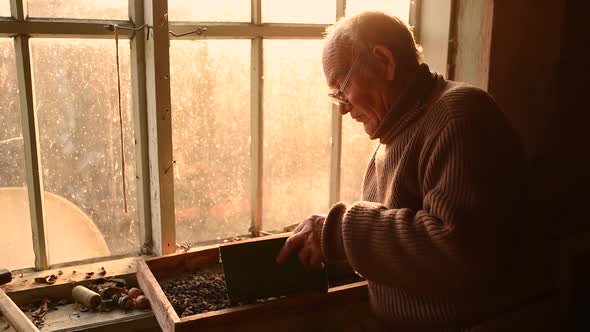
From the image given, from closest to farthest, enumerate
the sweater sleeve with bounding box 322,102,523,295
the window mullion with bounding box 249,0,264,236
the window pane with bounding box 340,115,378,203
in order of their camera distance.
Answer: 1. the sweater sleeve with bounding box 322,102,523,295
2. the window mullion with bounding box 249,0,264,236
3. the window pane with bounding box 340,115,378,203

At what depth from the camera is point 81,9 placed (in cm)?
170

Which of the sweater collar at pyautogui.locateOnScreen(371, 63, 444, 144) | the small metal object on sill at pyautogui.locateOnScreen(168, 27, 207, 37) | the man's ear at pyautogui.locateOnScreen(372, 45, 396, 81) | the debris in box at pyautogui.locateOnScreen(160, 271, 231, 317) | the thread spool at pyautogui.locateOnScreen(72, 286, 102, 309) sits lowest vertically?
the thread spool at pyautogui.locateOnScreen(72, 286, 102, 309)

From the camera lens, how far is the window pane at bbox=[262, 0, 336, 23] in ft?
6.44

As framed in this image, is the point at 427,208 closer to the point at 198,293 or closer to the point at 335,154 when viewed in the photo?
the point at 198,293

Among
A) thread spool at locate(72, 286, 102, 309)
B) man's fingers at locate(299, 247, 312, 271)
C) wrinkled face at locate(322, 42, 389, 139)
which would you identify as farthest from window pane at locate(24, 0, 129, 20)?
man's fingers at locate(299, 247, 312, 271)

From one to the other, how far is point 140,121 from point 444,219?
1.01 m

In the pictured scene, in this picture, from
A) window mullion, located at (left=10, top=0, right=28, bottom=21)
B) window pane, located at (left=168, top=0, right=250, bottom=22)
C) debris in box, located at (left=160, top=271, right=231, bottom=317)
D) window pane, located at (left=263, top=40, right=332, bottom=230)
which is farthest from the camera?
window pane, located at (left=263, top=40, right=332, bottom=230)

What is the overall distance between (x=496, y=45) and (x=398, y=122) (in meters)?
0.67

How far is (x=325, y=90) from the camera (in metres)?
2.16

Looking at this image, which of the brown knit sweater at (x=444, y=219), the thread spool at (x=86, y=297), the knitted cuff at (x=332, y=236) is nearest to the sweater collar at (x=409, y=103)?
the brown knit sweater at (x=444, y=219)

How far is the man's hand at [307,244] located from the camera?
1.42 meters

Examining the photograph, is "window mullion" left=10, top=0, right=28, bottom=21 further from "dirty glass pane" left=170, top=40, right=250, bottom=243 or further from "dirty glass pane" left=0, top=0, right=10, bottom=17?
"dirty glass pane" left=170, top=40, right=250, bottom=243

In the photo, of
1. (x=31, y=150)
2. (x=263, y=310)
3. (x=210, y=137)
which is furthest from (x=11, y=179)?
(x=263, y=310)

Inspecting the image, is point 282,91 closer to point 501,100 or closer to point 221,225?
point 221,225
